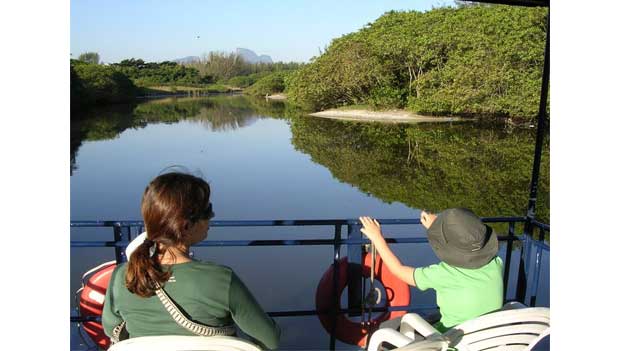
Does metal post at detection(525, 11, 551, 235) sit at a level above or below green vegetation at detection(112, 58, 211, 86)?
below

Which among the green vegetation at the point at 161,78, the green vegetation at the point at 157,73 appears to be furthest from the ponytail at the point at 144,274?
the green vegetation at the point at 157,73

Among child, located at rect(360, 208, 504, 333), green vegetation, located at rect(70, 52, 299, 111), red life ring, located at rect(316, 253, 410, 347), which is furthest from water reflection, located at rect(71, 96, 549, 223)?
green vegetation, located at rect(70, 52, 299, 111)

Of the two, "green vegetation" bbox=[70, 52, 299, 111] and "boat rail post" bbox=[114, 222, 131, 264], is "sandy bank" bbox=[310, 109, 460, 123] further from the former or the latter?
"boat rail post" bbox=[114, 222, 131, 264]

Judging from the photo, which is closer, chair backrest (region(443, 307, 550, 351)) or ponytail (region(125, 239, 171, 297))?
ponytail (region(125, 239, 171, 297))

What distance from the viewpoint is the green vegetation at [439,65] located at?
24000 mm

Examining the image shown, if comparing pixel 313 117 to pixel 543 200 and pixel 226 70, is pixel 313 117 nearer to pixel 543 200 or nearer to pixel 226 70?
pixel 543 200

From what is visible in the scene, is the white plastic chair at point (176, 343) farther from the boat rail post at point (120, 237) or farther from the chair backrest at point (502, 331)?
the boat rail post at point (120, 237)

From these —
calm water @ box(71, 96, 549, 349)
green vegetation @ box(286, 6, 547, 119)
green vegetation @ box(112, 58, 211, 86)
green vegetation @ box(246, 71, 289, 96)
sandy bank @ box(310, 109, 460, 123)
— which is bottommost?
calm water @ box(71, 96, 549, 349)

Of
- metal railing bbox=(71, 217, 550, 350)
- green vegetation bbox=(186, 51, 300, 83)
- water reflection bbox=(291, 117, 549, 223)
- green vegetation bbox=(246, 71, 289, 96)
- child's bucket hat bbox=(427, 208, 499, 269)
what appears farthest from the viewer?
green vegetation bbox=(186, 51, 300, 83)

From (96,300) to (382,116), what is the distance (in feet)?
101

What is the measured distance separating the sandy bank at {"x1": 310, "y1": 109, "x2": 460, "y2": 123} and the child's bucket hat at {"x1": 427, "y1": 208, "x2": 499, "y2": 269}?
29.0m

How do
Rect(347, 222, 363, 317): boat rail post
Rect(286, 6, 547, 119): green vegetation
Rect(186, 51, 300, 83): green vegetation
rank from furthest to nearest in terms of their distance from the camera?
Rect(186, 51, 300, 83): green vegetation < Rect(286, 6, 547, 119): green vegetation < Rect(347, 222, 363, 317): boat rail post

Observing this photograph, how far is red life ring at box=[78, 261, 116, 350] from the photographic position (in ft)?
7.38

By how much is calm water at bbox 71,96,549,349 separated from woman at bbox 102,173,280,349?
157mm
